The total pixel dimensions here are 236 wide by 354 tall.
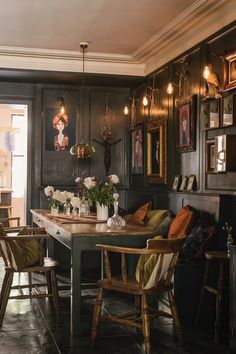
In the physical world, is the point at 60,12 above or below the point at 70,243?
above

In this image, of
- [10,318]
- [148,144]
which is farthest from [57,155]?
[10,318]

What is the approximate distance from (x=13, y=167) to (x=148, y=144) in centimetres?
736

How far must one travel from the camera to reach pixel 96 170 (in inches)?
328

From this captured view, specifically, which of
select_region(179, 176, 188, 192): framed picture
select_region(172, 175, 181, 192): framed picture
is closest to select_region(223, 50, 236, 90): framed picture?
select_region(179, 176, 188, 192): framed picture

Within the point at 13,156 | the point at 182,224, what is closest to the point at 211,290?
the point at 182,224

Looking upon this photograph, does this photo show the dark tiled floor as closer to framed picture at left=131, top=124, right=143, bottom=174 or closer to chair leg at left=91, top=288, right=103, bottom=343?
chair leg at left=91, top=288, right=103, bottom=343

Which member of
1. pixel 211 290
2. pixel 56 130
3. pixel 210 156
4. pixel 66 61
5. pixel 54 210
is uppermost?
pixel 66 61

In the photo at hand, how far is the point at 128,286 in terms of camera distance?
153 inches

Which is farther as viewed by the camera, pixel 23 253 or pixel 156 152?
pixel 156 152

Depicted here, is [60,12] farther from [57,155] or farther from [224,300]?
[224,300]

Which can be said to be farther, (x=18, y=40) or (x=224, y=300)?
(x=18, y=40)

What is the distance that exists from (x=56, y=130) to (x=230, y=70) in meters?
3.63

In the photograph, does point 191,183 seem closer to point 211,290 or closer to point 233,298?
point 211,290

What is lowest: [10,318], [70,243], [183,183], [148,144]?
[10,318]
